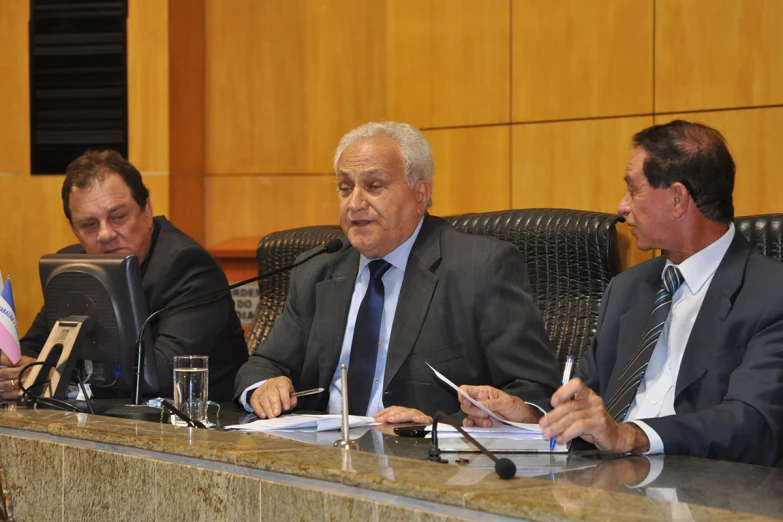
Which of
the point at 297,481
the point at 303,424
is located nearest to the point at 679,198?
the point at 303,424

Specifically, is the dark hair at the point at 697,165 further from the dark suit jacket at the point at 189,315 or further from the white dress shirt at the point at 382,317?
the dark suit jacket at the point at 189,315

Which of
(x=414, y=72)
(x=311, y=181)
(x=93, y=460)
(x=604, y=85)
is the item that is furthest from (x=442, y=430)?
(x=311, y=181)

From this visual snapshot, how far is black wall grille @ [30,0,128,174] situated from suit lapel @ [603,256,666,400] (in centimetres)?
316

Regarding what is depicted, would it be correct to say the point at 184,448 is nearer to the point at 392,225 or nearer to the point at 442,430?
the point at 442,430

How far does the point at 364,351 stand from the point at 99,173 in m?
1.02

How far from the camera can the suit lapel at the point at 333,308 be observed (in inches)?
102

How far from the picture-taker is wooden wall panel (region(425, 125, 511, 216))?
4.17 m

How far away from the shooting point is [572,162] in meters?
3.98

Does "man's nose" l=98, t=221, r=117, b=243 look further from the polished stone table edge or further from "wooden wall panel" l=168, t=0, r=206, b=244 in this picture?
"wooden wall panel" l=168, t=0, r=206, b=244

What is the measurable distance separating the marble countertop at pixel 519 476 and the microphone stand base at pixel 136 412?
270mm

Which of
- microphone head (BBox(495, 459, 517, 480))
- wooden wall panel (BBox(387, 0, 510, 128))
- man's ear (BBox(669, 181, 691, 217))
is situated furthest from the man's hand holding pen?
wooden wall panel (BBox(387, 0, 510, 128))

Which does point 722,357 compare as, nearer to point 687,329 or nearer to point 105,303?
point 687,329

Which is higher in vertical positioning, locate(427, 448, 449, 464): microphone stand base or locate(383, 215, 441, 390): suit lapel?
locate(383, 215, 441, 390): suit lapel

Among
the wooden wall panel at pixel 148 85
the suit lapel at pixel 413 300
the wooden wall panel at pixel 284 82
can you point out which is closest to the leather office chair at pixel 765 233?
the suit lapel at pixel 413 300
